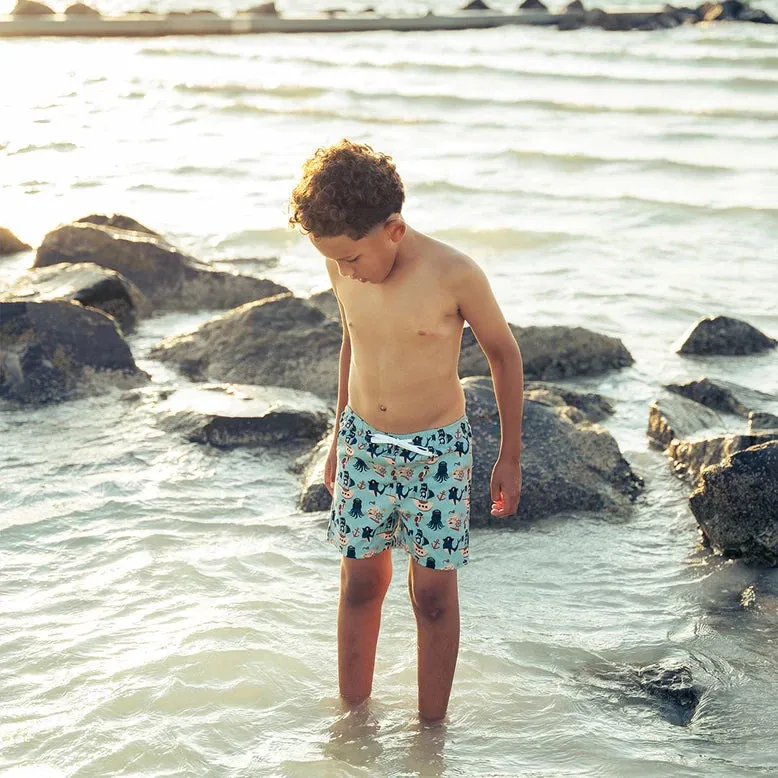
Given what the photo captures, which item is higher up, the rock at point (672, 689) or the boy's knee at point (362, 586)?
the boy's knee at point (362, 586)

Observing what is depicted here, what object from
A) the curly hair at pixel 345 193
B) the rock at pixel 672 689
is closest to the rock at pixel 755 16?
the rock at pixel 672 689

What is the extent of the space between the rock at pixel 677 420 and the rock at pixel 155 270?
308 cm

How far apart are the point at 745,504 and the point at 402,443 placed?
2.06 meters

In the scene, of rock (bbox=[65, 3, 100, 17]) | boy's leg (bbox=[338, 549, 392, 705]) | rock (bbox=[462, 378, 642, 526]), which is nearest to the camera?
boy's leg (bbox=[338, 549, 392, 705])

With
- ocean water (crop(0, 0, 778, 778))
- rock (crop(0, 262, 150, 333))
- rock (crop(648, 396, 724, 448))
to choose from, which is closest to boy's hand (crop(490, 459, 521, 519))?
ocean water (crop(0, 0, 778, 778))

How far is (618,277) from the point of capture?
33.6 feet

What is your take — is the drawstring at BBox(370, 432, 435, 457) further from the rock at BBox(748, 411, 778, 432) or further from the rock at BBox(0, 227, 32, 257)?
the rock at BBox(0, 227, 32, 257)

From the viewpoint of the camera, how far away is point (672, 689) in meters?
4.00

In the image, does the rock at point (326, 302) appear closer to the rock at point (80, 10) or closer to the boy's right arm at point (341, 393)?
the boy's right arm at point (341, 393)

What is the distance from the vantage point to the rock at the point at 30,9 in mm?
31875

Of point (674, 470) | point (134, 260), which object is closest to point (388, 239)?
point (674, 470)

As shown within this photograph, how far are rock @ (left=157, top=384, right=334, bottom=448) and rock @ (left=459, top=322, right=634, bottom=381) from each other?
1.29 metres

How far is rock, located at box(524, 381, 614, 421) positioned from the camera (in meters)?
6.75

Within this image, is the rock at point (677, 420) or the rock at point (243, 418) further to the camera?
the rock at point (677, 420)
